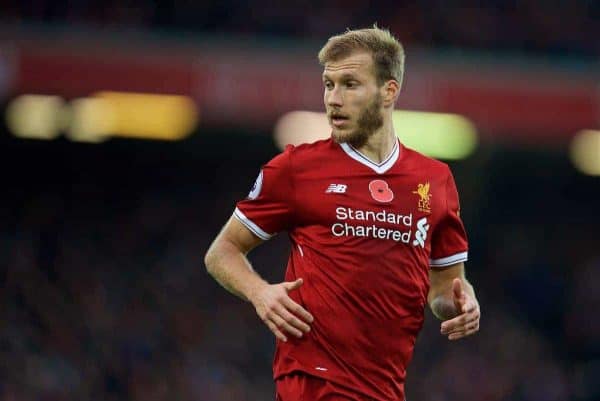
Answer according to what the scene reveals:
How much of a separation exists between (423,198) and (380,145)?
277mm

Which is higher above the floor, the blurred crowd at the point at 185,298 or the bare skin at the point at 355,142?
the bare skin at the point at 355,142

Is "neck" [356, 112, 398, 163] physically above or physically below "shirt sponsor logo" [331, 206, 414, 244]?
above

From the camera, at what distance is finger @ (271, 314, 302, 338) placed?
14.9 ft

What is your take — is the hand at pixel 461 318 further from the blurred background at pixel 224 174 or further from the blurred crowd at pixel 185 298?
the blurred crowd at pixel 185 298

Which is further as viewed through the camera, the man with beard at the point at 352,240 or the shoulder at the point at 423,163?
the shoulder at the point at 423,163

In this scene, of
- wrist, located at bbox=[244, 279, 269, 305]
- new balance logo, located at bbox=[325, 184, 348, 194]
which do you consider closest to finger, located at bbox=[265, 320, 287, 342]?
wrist, located at bbox=[244, 279, 269, 305]

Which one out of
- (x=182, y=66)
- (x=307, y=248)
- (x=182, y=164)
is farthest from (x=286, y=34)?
(x=307, y=248)

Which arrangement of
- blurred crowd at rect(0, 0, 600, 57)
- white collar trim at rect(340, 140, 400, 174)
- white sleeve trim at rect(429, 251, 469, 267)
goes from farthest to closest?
blurred crowd at rect(0, 0, 600, 57) → white sleeve trim at rect(429, 251, 469, 267) → white collar trim at rect(340, 140, 400, 174)

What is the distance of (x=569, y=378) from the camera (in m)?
14.5

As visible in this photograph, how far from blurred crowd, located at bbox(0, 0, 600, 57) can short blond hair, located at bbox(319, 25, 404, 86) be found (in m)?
8.39

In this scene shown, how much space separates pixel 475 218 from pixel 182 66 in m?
4.89

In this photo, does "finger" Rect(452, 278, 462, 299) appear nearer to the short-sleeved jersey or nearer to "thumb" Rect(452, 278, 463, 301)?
"thumb" Rect(452, 278, 463, 301)

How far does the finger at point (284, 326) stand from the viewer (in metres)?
4.53

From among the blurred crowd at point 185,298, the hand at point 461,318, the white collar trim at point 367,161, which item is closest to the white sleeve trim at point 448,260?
the hand at point 461,318
